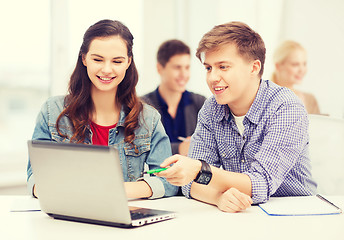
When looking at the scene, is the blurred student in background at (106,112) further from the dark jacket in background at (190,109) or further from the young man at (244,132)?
the dark jacket in background at (190,109)

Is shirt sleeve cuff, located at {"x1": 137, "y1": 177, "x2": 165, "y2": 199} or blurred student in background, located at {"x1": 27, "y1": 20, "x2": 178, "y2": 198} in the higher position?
blurred student in background, located at {"x1": 27, "y1": 20, "x2": 178, "y2": 198}

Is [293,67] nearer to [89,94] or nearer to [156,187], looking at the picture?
[89,94]

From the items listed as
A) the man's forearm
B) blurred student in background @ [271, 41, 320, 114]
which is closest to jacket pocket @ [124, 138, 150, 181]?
the man's forearm

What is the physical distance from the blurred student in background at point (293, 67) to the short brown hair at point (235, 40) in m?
1.96

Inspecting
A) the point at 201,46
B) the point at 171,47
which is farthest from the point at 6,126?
the point at 201,46

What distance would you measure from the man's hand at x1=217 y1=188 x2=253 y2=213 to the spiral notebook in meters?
0.07

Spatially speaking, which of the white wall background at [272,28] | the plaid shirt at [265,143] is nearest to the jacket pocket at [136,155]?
the plaid shirt at [265,143]

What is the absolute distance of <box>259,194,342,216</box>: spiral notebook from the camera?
1351 millimetres

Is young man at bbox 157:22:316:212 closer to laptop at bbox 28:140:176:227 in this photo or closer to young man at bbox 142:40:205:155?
laptop at bbox 28:140:176:227

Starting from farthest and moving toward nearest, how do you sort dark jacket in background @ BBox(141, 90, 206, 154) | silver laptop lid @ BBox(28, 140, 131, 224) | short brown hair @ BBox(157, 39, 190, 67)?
short brown hair @ BBox(157, 39, 190, 67) → dark jacket in background @ BBox(141, 90, 206, 154) → silver laptop lid @ BBox(28, 140, 131, 224)

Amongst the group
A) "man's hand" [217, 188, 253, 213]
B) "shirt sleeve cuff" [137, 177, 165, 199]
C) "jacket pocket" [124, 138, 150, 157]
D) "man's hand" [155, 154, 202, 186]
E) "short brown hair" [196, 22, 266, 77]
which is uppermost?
"short brown hair" [196, 22, 266, 77]

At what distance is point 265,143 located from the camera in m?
1.58

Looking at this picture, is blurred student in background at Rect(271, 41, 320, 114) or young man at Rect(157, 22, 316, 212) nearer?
young man at Rect(157, 22, 316, 212)

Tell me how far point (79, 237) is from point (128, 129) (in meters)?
0.70
